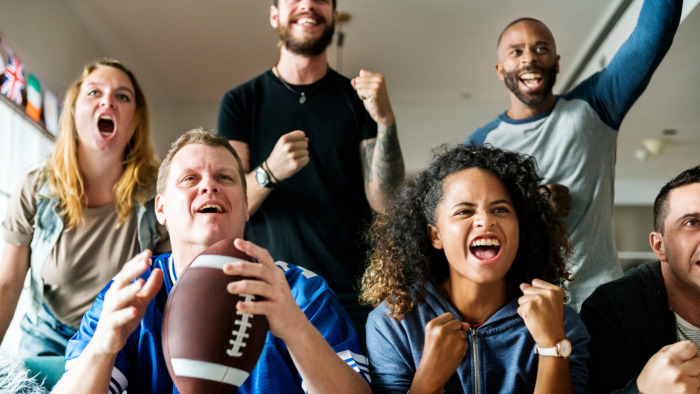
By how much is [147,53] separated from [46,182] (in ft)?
9.33

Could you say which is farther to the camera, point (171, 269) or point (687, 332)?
point (687, 332)

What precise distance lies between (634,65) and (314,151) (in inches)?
44.6

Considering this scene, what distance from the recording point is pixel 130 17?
403cm

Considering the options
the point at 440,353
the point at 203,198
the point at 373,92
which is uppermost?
the point at 373,92

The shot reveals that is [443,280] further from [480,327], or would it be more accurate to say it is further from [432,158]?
[432,158]

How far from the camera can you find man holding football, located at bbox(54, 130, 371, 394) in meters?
0.95

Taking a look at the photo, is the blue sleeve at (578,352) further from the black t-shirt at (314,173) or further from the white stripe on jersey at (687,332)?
the black t-shirt at (314,173)

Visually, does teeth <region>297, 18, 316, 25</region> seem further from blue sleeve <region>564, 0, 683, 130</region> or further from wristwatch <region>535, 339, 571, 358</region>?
wristwatch <region>535, 339, 571, 358</region>

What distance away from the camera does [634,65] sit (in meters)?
1.89

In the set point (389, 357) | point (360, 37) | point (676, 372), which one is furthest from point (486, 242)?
point (360, 37)

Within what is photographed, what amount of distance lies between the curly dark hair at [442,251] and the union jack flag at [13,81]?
8.20ft

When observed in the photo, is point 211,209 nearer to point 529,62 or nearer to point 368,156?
point 368,156

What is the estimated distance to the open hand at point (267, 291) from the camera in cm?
91

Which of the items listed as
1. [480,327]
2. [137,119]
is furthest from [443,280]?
[137,119]
